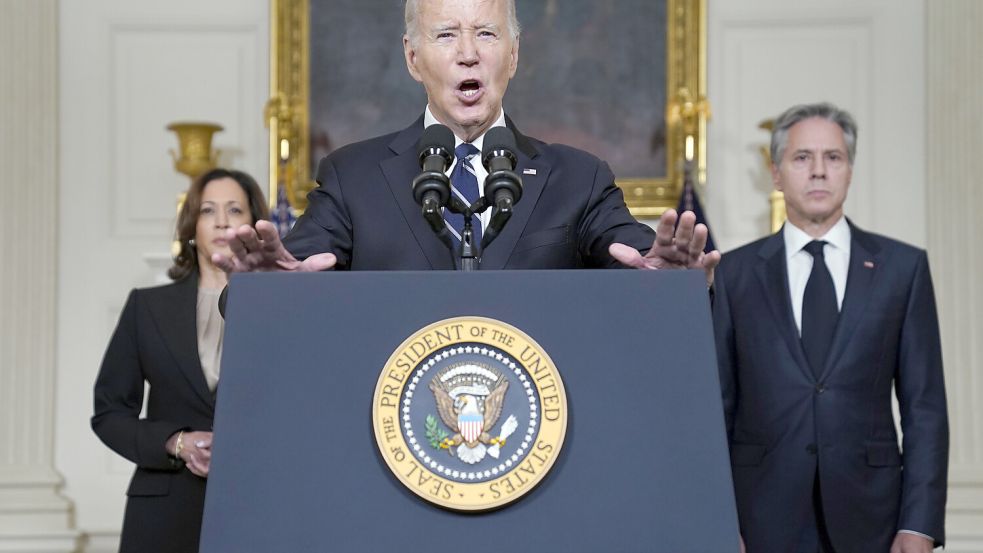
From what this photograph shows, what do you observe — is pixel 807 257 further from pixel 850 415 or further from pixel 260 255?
pixel 260 255

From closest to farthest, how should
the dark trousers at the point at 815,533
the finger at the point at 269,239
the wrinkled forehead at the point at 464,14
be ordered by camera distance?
1. the finger at the point at 269,239
2. the wrinkled forehead at the point at 464,14
3. the dark trousers at the point at 815,533

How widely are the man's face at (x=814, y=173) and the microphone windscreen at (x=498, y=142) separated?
204cm

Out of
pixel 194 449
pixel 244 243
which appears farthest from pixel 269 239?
pixel 194 449

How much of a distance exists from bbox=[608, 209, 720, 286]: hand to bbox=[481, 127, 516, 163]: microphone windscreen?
9.0 inches

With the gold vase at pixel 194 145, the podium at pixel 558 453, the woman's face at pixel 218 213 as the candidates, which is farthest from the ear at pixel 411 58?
the gold vase at pixel 194 145

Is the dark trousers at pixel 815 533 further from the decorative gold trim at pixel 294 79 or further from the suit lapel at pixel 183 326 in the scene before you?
the decorative gold trim at pixel 294 79

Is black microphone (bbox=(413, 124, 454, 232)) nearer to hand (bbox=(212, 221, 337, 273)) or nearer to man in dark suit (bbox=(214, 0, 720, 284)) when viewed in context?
hand (bbox=(212, 221, 337, 273))

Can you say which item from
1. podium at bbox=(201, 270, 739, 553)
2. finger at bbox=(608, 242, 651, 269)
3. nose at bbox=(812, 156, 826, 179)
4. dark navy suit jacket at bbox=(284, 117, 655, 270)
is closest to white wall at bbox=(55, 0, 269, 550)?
nose at bbox=(812, 156, 826, 179)

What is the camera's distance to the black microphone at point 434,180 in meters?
1.99

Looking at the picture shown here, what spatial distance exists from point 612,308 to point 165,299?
250cm

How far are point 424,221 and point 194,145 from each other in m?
4.11

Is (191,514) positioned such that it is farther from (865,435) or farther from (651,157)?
(651,157)

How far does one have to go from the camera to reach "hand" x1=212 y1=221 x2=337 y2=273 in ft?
6.51

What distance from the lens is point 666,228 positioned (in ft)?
6.61
